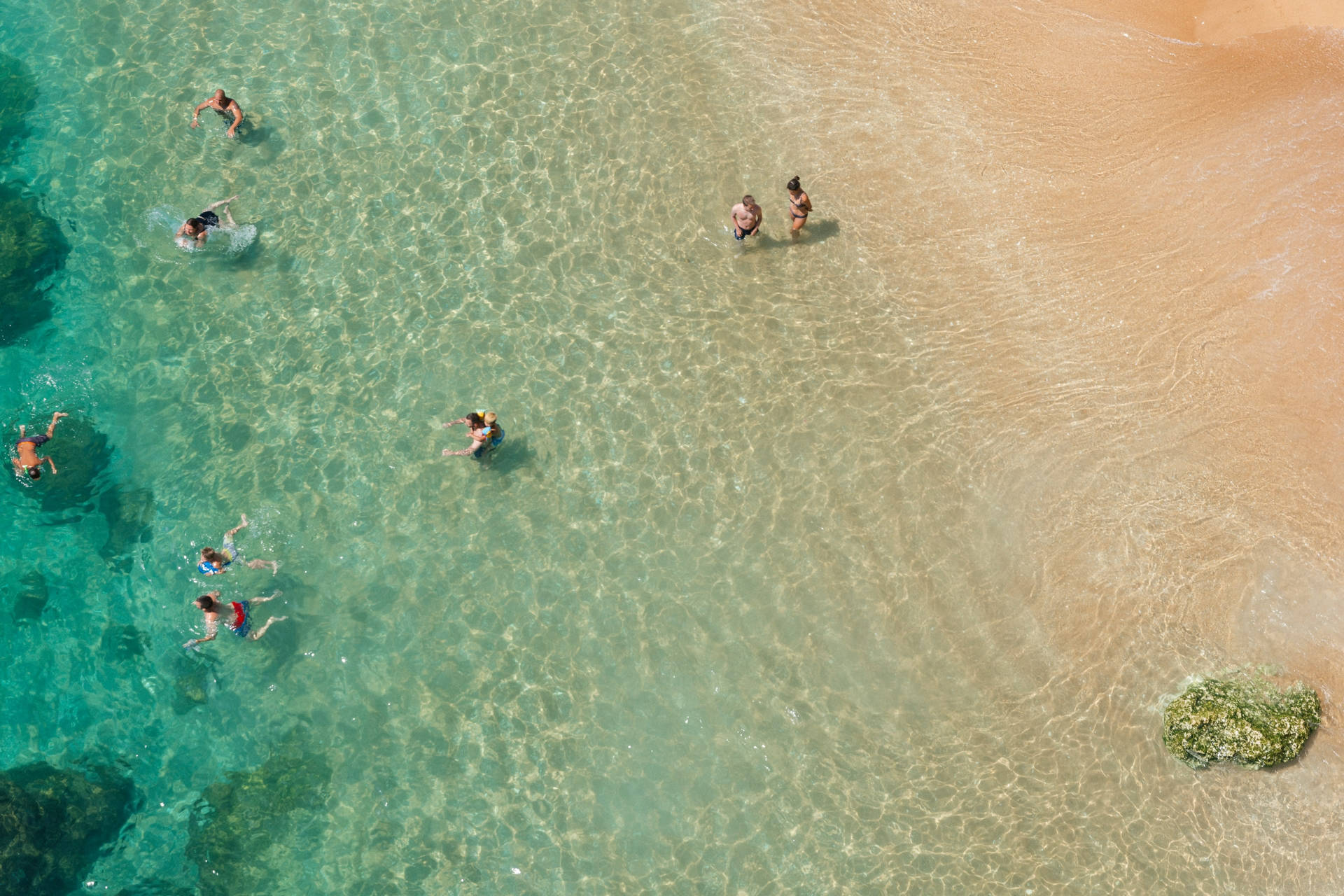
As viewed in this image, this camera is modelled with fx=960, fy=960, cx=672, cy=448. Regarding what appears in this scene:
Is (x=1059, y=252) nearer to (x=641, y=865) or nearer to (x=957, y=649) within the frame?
(x=957, y=649)

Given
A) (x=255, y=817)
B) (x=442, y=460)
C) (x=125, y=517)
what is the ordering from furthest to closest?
1. (x=442, y=460)
2. (x=125, y=517)
3. (x=255, y=817)

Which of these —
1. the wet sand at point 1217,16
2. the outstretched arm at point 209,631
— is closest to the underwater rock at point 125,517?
the outstretched arm at point 209,631

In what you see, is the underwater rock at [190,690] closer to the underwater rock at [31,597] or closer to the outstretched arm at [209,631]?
the outstretched arm at [209,631]

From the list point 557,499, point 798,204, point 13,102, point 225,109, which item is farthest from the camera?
point 13,102

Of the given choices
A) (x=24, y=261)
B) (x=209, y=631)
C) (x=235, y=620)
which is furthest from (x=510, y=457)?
(x=24, y=261)

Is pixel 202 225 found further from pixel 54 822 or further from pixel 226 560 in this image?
pixel 54 822

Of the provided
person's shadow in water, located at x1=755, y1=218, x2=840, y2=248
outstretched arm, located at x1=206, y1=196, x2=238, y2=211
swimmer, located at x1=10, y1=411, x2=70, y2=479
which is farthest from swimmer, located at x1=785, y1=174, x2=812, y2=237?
swimmer, located at x1=10, y1=411, x2=70, y2=479
